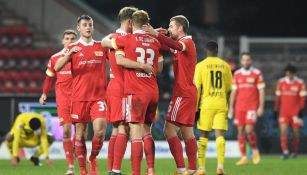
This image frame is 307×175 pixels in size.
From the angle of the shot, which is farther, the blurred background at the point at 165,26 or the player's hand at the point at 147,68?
the blurred background at the point at 165,26

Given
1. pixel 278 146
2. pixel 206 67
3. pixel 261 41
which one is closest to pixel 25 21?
pixel 261 41

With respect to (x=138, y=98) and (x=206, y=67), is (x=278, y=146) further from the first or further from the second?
(x=138, y=98)

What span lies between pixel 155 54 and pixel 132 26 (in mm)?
471

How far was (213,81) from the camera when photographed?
15.0 meters

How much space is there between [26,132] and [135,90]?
651 cm

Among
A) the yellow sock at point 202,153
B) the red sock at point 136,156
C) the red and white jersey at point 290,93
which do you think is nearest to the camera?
the red sock at point 136,156

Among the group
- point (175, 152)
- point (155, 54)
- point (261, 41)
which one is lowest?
point (175, 152)

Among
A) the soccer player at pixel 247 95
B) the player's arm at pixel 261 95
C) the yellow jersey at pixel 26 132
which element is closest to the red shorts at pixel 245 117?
the soccer player at pixel 247 95

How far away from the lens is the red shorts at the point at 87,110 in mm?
13750

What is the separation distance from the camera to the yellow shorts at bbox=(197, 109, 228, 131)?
14984 millimetres

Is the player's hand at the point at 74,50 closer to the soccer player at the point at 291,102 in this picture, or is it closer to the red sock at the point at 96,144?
the red sock at the point at 96,144

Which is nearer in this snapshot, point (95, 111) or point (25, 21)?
point (95, 111)

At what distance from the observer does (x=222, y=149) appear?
1495 cm

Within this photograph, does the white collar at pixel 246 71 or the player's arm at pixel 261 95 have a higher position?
the white collar at pixel 246 71
